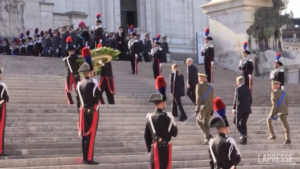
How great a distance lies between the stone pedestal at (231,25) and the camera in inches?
984

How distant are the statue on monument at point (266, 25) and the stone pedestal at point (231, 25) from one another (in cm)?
19

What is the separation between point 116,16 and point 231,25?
11.5 meters

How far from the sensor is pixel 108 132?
1401cm

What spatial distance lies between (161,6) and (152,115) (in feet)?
94.4

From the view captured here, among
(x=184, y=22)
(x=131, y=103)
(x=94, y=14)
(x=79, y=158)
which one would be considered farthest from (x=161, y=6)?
(x=79, y=158)

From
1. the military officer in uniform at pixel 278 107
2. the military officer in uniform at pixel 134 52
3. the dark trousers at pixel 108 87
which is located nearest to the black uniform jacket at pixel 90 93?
the military officer in uniform at pixel 278 107

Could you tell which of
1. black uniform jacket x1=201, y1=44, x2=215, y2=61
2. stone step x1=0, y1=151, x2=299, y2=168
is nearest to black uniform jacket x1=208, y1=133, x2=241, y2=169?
stone step x1=0, y1=151, x2=299, y2=168

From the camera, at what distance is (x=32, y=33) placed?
30203 mm

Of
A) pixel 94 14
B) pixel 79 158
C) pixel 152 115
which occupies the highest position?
pixel 94 14

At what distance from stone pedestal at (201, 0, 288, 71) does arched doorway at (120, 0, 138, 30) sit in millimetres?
11428

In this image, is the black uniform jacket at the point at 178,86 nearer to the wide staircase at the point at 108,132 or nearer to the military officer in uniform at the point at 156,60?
the wide staircase at the point at 108,132

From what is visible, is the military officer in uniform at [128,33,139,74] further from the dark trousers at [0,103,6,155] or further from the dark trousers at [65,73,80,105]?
the dark trousers at [0,103,6,155]

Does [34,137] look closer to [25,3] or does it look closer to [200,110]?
[200,110]

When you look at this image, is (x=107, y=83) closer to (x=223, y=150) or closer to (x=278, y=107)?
(x=278, y=107)
